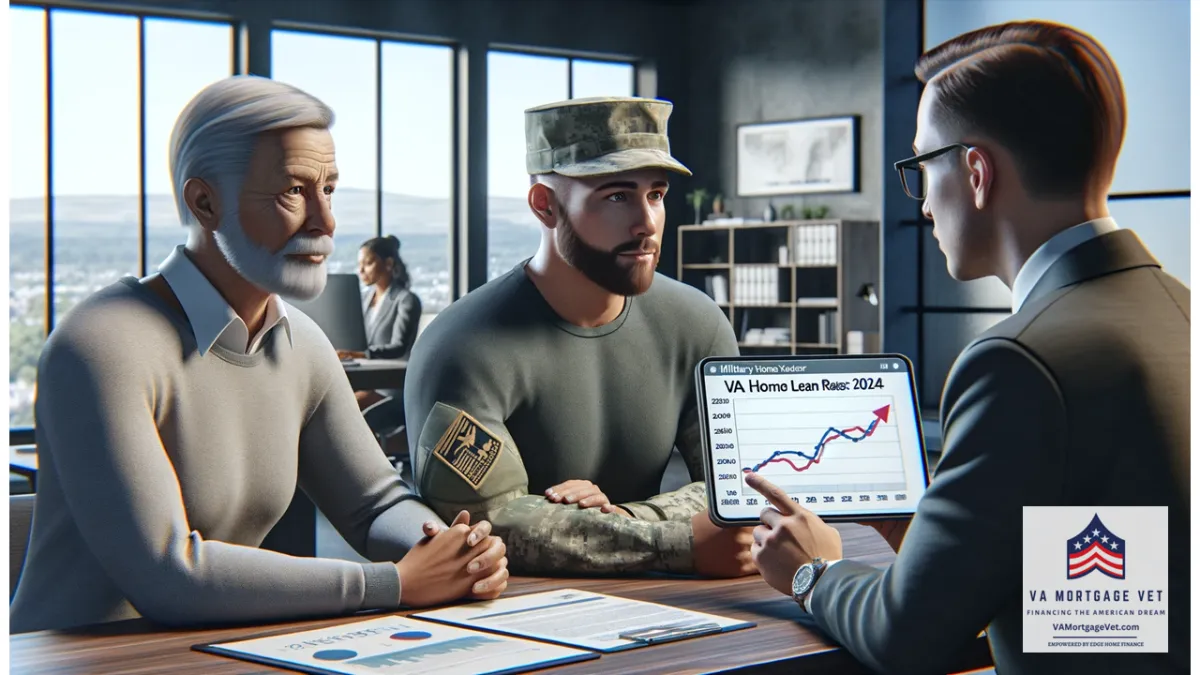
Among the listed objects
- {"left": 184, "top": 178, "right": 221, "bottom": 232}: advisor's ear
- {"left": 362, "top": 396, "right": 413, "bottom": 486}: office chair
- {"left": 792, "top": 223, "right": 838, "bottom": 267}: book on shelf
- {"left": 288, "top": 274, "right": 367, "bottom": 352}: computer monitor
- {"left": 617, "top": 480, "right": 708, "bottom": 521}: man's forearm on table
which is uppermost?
{"left": 792, "top": 223, "right": 838, "bottom": 267}: book on shelf

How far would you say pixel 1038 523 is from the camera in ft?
4.05

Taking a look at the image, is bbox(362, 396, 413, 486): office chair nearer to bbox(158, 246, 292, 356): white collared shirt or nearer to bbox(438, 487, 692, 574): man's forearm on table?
bbox(438, 487, 692, 574): man's forearm on table

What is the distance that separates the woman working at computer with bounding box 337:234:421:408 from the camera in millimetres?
6953

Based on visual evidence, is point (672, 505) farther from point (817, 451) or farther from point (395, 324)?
point (395, 324)

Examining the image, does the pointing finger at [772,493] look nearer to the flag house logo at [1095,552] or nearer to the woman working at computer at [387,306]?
the flag house logo at [1095,552]

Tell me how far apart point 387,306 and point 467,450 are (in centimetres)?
542

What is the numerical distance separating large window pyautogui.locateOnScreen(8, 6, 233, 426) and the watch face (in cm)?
707

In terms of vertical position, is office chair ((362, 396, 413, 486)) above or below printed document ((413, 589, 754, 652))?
below

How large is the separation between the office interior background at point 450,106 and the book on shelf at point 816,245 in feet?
0.44

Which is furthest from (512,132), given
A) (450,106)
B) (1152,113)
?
(1152,113)

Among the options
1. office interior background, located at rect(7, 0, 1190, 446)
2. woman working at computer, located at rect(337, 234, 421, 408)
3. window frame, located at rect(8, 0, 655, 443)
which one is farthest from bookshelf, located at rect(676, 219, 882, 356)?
woman working at computer, located at rect(337, 234, 421, 408)

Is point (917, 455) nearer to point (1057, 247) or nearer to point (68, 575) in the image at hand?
point (1057, 247)

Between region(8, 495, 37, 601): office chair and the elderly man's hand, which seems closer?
the elderly man's hand

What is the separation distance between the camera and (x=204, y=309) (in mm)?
1583
